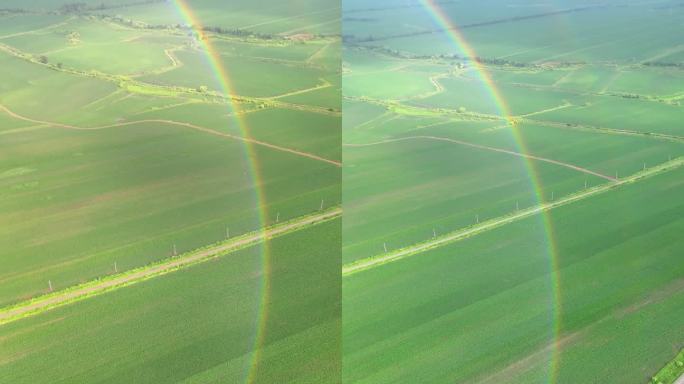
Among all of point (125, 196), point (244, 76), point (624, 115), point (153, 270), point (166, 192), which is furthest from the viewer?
point (624, 115)

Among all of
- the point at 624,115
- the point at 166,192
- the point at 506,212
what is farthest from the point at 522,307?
the point at 624,115

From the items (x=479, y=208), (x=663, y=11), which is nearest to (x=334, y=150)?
(x=479, y=208)

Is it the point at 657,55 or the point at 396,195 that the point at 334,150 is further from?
the point at 657,55

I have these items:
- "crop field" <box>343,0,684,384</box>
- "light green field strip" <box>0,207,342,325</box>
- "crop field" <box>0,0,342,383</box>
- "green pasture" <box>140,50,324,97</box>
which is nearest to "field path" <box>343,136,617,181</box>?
"crop field" <box>343,0,684,384</box>

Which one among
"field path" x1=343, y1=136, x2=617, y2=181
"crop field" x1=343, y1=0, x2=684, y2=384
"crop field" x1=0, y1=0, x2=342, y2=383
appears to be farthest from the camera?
"field path" x1=343, y1=136, x2=617, y2=181

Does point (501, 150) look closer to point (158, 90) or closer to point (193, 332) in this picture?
point (158, 90)

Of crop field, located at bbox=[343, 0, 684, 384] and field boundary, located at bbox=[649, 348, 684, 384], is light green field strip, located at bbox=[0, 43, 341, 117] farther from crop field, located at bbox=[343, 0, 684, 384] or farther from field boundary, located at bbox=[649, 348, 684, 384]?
field boundary, located at bbox=[649, 348, 684, 384]
